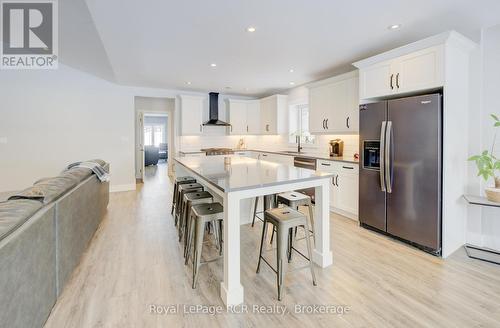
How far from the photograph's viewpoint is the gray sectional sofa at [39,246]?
124 cm

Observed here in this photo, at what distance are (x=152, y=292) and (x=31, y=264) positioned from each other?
0.89 metres

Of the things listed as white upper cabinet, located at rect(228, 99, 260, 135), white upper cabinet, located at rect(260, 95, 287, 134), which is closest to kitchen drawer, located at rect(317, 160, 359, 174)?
white upper cabinet, located at rect(260, 95, 287, 134)

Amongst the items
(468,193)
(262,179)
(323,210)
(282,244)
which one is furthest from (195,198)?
(468,193)

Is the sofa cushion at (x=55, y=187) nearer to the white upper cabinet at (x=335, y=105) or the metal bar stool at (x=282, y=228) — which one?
the metal bar stool at (x=282, y=228)

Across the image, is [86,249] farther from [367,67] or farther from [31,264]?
[367,67]

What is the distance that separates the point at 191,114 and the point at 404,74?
4823 millimetres

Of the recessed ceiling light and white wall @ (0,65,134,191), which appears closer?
the recessed ceiling light

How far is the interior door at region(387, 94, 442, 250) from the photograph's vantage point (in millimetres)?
2600

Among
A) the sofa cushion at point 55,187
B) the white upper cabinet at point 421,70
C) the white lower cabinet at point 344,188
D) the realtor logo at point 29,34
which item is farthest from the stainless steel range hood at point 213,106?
the sofa cushion at point 55,187

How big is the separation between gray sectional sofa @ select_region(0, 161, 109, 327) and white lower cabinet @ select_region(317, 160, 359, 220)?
11.3 ft

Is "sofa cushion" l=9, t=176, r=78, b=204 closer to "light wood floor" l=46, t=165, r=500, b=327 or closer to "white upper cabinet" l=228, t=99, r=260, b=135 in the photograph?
"light wood floor" l=46, t=165, r=500, b=327

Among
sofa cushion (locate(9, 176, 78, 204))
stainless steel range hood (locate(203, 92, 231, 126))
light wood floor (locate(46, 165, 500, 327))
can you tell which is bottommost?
light wood floor (locate(46, 165, 500, 327))

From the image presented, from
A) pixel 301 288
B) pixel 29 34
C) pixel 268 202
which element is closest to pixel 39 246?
pixel 301 288

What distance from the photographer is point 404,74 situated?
9.41 feet
